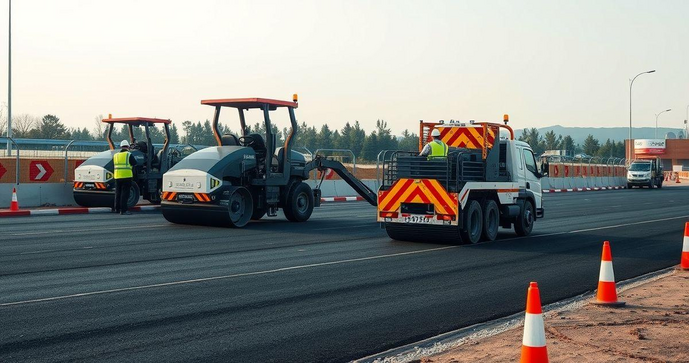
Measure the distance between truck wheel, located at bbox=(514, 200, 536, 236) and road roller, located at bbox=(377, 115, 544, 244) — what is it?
0.07 feet

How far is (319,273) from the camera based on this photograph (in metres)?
12.3

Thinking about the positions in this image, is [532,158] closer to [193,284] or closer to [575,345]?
[193,284]

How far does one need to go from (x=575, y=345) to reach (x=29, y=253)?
972 cm

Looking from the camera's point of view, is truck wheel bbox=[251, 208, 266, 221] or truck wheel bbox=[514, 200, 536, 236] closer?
truck wheel bbox=[514, 200, 536, 236]

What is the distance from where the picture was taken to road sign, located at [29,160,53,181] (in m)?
25.9

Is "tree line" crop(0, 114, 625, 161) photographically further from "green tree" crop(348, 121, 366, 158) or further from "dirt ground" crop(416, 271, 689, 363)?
"dirt ground" crop(416, 271, 689, 363)

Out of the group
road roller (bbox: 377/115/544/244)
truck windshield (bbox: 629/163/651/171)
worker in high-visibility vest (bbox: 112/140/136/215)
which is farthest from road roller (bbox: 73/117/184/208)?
truck windshield (bbox: 629/163/651/171)

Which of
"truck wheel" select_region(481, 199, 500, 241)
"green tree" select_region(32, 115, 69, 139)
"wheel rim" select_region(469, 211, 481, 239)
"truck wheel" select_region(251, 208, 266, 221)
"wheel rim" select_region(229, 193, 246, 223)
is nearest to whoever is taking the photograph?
"wheel rim" select_region(469, 211, 481, 239)

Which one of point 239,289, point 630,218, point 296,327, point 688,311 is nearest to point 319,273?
point 239,289

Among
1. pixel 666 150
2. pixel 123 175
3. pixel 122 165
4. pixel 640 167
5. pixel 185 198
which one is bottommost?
pixel 185 198

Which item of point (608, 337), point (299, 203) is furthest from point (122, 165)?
point (608, 337)

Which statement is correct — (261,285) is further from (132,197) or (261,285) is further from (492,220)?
(132,197)

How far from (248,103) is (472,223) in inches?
269

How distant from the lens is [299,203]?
22.1 metres
